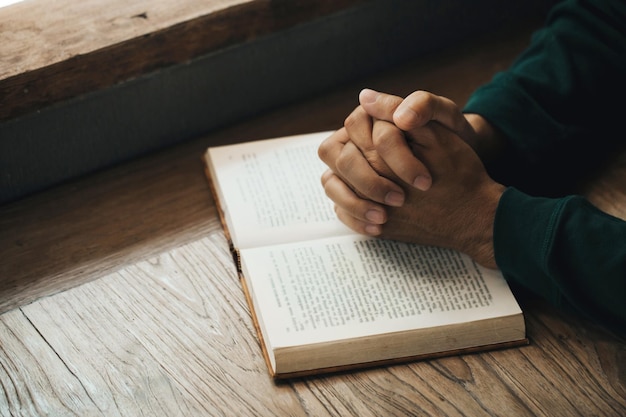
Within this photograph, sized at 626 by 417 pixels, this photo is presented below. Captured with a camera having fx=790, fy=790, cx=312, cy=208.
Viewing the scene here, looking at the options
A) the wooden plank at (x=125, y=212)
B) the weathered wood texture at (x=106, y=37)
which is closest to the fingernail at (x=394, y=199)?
the wooden plank at (x=125, y=212)


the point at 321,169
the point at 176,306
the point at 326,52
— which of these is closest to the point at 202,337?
the point at 176,306

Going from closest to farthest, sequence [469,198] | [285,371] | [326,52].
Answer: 1. [285,371]
2. [469,198]
3. [326,52]

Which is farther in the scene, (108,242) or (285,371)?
(108,242)

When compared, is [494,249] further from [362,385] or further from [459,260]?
[362,385]

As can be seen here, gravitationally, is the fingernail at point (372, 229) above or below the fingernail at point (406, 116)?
below

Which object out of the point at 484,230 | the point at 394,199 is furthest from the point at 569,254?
the point at 394,199

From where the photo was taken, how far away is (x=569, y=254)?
966mm

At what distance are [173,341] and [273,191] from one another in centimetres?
29

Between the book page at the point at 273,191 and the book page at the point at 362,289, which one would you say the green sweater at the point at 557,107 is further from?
the book page at the point at 273,191

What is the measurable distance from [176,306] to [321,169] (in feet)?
1.06

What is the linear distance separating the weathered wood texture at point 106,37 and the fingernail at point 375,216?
39cm

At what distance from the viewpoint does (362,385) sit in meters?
0.93

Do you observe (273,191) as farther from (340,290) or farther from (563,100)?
(563,100)

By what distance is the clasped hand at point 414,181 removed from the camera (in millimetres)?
1042
